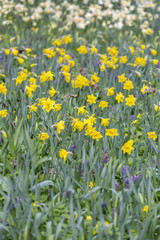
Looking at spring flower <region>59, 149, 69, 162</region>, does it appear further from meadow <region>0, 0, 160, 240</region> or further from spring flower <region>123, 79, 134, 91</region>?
spring flower <region>123, 79, 134, 91</region>

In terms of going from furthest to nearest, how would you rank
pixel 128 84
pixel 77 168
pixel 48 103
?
pixel 128 84 → pixel 48 103 → pixel 77 168

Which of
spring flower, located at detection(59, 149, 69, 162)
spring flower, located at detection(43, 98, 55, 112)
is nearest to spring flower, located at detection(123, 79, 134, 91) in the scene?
spring flower, located at detection(43, 98, 55, 112)

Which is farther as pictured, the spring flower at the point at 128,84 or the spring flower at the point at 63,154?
the spring flower at the point at 128,84

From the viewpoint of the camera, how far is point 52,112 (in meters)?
3.12

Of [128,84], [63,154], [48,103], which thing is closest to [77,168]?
[63,154]

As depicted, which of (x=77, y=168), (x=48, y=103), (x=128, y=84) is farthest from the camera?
(x=128, y=84)

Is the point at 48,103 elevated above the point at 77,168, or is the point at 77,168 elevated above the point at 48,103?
the point at 48,103

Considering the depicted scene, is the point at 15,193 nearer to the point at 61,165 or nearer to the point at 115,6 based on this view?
the point at 61,165

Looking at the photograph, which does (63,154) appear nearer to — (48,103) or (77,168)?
(77,168)

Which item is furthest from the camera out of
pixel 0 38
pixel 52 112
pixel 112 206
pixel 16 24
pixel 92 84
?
pixel 16 24

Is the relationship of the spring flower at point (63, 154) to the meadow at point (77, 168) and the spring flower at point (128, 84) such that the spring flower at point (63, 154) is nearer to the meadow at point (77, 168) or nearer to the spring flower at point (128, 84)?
the meadow at point (77, 168)

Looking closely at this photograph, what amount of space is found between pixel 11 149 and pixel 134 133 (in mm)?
1280

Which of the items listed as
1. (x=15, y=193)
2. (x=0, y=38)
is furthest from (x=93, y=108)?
(x=0, y=38)

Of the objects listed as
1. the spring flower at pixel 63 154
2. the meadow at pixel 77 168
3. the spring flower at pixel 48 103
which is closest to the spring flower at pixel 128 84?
the meadow at pixel 77 168
